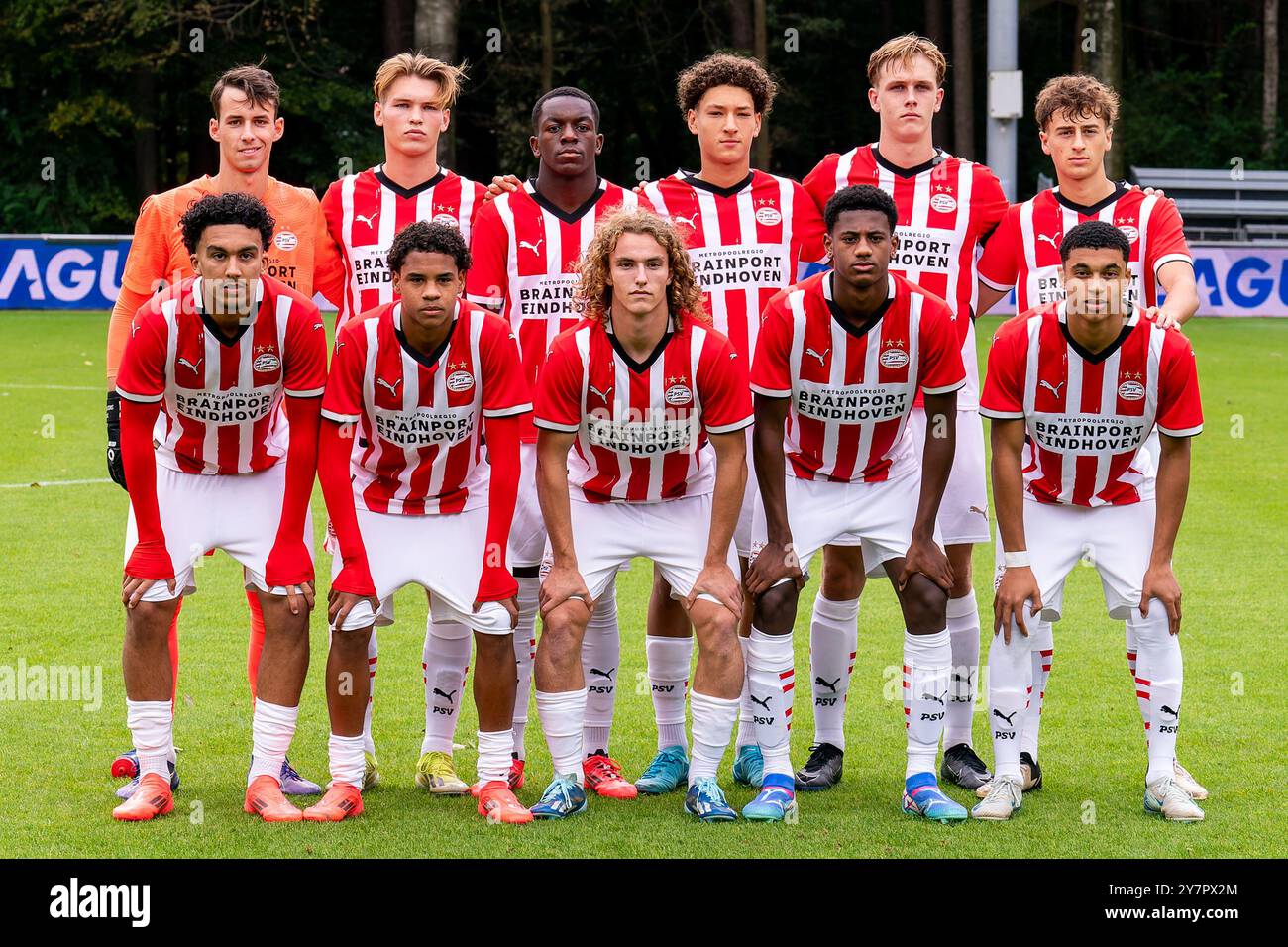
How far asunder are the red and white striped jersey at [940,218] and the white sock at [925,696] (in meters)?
0.93

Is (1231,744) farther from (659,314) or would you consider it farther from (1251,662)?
(659,314)

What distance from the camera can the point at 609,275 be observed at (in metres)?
5.02

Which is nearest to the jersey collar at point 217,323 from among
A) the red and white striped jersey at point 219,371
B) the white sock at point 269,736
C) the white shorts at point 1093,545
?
the red and white striped jersey at point 219,371

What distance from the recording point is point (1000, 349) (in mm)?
5000

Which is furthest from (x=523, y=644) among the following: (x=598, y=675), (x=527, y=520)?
(x=527, y=520)

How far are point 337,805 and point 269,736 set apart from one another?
0.30 metres

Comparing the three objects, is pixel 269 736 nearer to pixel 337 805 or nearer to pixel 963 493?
pixel 337 805

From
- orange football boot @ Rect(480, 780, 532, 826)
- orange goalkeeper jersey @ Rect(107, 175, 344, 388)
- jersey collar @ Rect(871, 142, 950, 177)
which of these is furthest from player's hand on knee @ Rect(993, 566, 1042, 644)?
orange goalkeeper jersey @ Rect(107, 175, 344, 388)

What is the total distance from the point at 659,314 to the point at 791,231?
2.57ft

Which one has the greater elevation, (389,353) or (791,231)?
(791,231)

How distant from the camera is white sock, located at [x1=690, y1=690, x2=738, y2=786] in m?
4.95

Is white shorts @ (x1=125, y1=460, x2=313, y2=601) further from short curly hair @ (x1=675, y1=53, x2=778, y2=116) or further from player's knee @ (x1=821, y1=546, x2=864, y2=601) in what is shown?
short curly hair @ (x1=675, y1=53, x2=778, y2=116)
